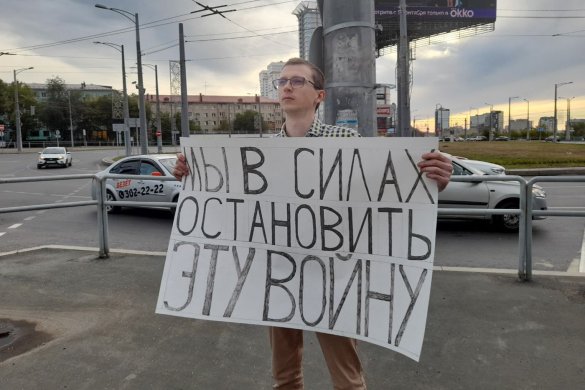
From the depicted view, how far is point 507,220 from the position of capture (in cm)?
864

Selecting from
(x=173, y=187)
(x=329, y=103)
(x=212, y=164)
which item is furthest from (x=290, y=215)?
(x=173, y=187)

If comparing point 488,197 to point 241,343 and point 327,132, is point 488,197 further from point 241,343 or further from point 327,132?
point 327,132

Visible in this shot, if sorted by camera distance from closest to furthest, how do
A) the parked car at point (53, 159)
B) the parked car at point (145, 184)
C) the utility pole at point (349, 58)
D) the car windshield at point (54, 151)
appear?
the utility pole at point (349, 58) → the parked car at point (145, 184) → the parked car at point (53, 159) → the car windshield at point (54, 151)

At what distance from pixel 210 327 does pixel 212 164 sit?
1.65 m

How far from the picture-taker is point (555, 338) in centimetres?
341

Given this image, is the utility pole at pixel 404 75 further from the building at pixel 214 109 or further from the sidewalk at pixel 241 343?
the building at pixel 214 109

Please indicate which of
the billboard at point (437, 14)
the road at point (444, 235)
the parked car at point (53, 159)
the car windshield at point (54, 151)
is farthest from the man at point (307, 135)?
the billboard at point (437, 14)

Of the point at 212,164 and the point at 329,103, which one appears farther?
the point at 329,103

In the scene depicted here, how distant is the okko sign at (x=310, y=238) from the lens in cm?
216

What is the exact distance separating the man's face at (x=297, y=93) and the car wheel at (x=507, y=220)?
287 inches

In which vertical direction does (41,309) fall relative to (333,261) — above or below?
below

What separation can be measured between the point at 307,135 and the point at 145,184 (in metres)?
8.87

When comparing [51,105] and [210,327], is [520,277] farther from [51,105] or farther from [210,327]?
[51,105]

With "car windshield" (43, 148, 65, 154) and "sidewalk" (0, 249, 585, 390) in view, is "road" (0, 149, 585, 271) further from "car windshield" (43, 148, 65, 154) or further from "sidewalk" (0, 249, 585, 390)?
"car windshield" (43, 148, 65, 154)
